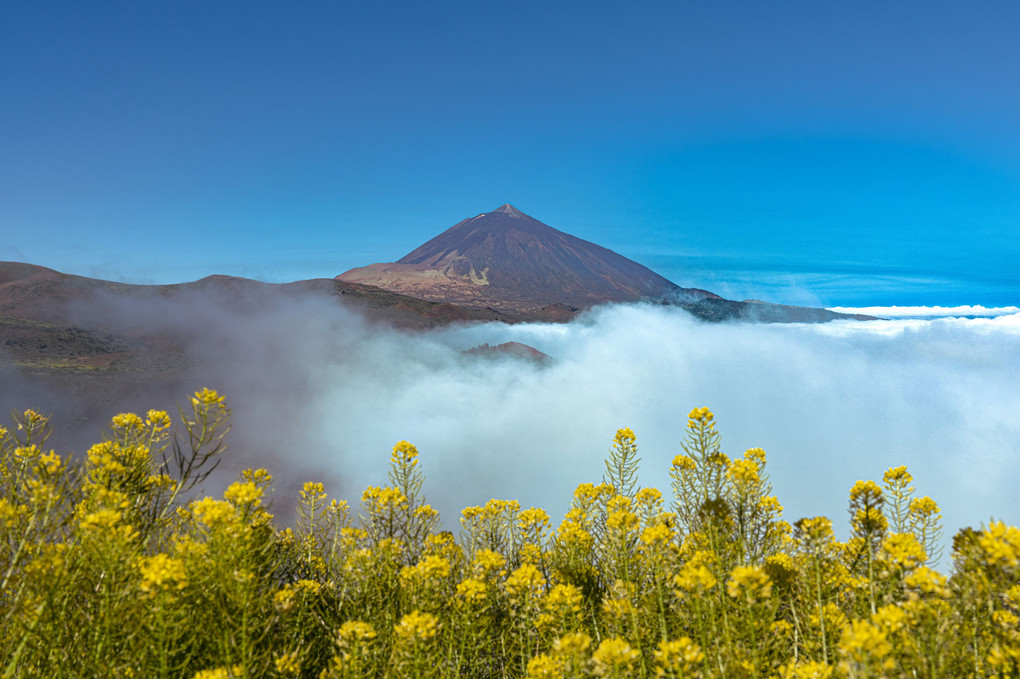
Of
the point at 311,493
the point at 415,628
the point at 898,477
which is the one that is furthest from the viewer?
the point at 311,493

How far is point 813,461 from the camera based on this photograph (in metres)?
155

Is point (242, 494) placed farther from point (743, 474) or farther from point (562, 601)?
point (743, 474)

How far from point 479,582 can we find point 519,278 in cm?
17363

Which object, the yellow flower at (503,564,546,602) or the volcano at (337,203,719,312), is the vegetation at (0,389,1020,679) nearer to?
the yellow flower at (503,564,546,602)

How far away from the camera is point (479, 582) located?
121 inches

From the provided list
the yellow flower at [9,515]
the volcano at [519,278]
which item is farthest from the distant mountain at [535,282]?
the yellow flower at [9,515]

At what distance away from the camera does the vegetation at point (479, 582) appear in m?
2.34

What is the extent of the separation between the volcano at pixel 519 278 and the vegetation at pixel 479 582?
138118 mm

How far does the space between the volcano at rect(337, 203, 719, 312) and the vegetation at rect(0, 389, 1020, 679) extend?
13812 centimetres

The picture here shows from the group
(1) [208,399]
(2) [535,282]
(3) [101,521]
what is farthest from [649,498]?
(2) [535,282]

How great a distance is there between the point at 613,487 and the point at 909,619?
10.3 ft

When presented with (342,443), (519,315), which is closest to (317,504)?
(342,443)

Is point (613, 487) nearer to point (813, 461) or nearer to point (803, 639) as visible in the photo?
point (803, 639)

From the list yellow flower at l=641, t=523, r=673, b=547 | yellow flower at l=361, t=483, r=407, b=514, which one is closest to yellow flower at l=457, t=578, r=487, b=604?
yellow flower at l=641, t=523, r=673, b=547
